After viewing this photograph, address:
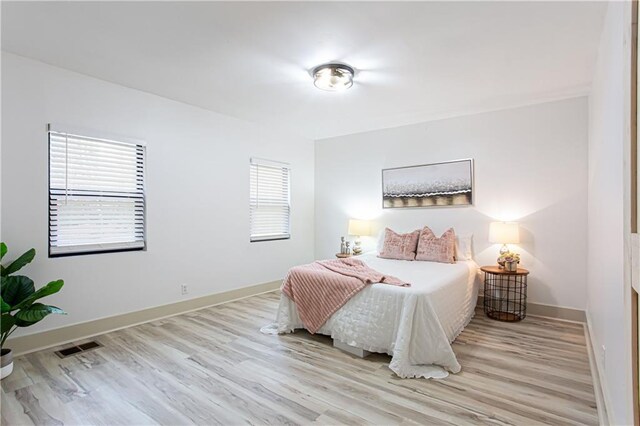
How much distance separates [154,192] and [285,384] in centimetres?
263

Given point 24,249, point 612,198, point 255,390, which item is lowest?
point 255,390

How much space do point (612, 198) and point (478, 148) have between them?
8.51ft

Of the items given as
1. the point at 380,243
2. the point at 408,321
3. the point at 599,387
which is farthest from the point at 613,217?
the point at 380,243

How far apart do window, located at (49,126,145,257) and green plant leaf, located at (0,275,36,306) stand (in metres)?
0.48

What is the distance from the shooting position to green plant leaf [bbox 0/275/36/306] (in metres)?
2.56

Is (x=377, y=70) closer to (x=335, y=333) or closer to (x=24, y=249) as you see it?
(x=335, y=333)

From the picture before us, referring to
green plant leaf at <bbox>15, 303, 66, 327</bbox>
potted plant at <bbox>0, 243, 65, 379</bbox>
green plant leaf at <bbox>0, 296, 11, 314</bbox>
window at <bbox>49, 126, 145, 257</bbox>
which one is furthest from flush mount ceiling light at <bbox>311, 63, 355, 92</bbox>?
green plant leaf at <bbox>0, 296, 11, 314</bbox>

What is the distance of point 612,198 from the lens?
1.88 metres

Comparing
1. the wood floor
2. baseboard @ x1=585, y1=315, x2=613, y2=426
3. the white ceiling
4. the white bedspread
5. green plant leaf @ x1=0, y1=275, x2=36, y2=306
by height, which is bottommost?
the wood floor

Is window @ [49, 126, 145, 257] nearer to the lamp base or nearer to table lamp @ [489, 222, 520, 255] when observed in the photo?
the lamp base

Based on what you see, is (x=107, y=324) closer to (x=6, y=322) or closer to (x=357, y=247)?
(x=6, y=322)

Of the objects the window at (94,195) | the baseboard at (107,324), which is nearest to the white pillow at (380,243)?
the baseboard at (107,324)

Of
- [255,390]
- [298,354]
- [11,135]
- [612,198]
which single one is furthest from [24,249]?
[612,198]

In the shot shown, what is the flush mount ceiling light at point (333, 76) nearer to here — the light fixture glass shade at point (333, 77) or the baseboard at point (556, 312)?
the light fixture glass shade at point (333, 77)
